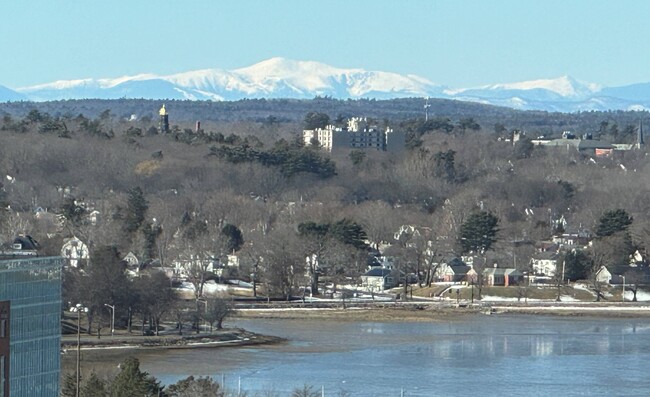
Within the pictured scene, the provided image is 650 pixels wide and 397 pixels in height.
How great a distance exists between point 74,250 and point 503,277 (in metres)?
11.2

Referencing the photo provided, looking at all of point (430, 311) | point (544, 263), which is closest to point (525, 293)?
point (544, 263)

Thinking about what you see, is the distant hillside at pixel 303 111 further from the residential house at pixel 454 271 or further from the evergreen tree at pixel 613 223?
the residential house at pixel 454 271

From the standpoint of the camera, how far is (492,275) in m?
53.1

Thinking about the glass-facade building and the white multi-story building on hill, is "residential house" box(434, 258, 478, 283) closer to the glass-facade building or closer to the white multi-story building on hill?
the glass-facade building

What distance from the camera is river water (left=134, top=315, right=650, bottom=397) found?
3059 cm

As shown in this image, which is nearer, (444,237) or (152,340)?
(152,340)

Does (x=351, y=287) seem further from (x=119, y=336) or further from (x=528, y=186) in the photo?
(x=528, y=186)

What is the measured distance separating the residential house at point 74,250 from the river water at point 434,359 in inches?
312

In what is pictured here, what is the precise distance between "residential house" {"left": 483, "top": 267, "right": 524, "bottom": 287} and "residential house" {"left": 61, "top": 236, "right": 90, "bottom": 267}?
10385 mm

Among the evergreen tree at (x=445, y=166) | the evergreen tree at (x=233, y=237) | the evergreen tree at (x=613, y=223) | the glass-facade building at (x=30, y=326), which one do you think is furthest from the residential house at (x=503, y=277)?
the glass-facade building at (x=30, y=326)

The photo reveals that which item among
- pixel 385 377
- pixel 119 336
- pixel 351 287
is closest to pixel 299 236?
pixel 351 287

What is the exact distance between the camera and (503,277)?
173ft

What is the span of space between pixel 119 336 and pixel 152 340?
0.74m

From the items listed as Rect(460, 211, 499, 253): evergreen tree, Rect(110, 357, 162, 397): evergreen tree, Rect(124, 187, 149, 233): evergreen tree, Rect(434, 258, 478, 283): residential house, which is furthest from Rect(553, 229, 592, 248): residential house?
Rect(110, 357, 162, 397): evergreen tree
